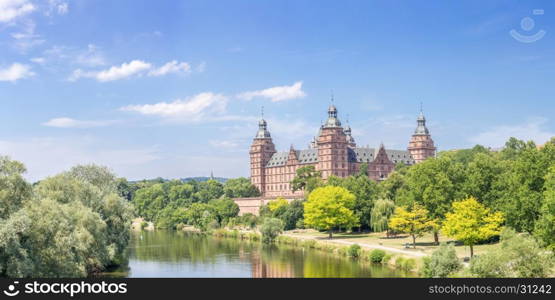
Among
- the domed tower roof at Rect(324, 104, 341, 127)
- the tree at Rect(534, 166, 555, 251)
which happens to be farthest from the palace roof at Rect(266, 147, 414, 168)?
the tree at Rect(534, 166, 555, 251)

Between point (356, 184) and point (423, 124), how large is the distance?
210 feet

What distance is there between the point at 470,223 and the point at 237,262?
61.3ft

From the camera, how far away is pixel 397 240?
56844 mm

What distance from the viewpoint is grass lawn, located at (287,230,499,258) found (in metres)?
45.2

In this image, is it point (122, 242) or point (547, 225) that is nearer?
point (547, 225)

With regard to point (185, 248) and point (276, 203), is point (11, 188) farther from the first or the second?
point (276, 203)

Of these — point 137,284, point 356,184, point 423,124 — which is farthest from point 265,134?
point 137,284

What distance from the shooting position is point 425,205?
5184 cm

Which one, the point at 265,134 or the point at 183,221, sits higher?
the point at 265,134

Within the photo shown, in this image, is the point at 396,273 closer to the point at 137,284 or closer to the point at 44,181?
the point at 137,284

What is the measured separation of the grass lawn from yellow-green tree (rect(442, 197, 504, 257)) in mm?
1071

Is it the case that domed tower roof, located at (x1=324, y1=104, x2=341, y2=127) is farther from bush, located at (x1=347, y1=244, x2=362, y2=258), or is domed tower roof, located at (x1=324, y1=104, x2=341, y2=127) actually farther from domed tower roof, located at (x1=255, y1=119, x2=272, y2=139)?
bush, located at (x1=347, y1=244, x2=362, y2=258)

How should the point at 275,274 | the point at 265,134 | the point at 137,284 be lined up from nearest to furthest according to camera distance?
the point at 137,284
the point at 275,274
the point at 265,134

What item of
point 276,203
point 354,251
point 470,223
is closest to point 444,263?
point 470,223
